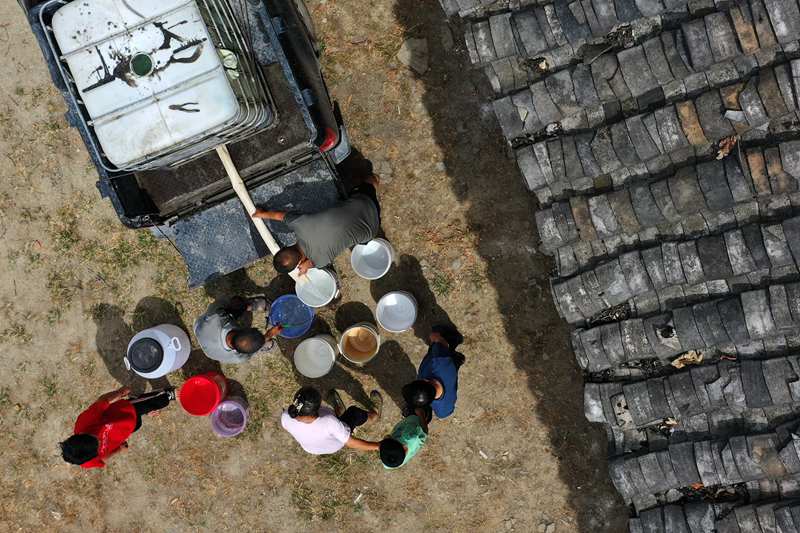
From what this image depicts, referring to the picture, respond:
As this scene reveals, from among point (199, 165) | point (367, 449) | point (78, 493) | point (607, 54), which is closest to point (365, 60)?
point (199, 165)

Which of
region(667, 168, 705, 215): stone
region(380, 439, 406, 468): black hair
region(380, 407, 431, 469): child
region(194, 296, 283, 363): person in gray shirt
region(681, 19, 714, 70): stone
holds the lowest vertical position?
region(380, 407, 431, 469): child

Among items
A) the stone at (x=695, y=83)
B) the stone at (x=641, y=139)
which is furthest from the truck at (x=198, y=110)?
the stone at (x=695, y=83)

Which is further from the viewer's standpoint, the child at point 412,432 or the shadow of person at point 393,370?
the shadow of person at point 393,370

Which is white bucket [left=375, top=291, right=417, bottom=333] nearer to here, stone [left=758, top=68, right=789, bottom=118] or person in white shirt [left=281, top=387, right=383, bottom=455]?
person in white shirt [left=281, top=387, right=383, bottom=455]

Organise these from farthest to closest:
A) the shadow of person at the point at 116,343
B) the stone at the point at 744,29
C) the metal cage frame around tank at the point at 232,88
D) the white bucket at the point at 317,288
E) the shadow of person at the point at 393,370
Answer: the shadow of person at the point at 116,343 < the shadow of person at the point at 393,370 < the white bucket at the point at 317,288 < the metal cage frame around tank at the point at 232,88 < the stone at the point at 744,29

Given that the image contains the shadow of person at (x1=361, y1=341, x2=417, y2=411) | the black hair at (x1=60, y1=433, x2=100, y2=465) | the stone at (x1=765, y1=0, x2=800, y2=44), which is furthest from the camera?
the shadow of person at (x1=361, y1=341, x2=417, y2=411)

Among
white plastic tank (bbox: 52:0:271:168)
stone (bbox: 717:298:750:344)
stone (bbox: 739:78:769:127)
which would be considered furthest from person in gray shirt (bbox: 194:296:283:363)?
stone (bbox: 739:78:769:127)

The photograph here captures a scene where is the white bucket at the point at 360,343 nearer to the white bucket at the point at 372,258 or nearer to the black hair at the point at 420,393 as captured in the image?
the white bucket at the point at 372,258

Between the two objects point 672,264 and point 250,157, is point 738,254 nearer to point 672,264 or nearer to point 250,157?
point 672,264
